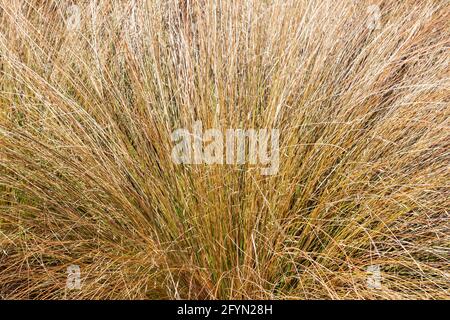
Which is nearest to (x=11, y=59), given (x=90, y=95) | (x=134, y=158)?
(x=90, y=95)

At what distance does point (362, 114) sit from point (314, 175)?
288mm

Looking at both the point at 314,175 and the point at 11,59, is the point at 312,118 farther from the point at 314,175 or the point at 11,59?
the point at 11,59

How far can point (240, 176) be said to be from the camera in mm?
2148

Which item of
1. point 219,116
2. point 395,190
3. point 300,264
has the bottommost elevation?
point 300,264

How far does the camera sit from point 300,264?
2025 mm

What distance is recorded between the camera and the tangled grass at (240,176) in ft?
6.88

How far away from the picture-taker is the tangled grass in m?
2.10

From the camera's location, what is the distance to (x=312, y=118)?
2271 millimetres

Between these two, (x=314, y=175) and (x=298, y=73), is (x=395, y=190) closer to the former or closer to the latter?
(x=314, y=175)

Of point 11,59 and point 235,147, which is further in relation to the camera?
point 11,59

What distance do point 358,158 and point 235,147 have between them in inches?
16.1

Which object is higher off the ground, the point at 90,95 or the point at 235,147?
the point at 90,95
